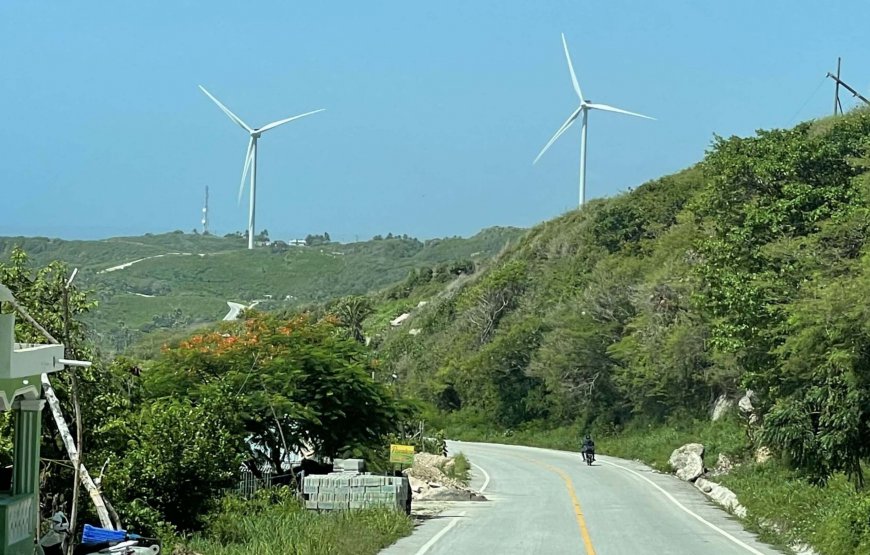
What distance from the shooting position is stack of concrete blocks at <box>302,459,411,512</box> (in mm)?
24141

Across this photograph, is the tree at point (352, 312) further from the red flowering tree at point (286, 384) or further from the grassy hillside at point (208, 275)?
the red flowering tree at point (286, 384)

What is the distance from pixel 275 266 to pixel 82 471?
15998 centimetres

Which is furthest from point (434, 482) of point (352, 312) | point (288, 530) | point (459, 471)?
point (352, 312)

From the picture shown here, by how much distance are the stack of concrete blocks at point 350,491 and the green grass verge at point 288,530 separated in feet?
1.54

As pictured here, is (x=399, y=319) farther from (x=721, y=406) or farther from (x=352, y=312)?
(x=721, y=406)

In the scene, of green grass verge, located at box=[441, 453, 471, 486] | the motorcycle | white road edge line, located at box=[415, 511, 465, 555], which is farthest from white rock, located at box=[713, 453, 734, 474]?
the motorcycle

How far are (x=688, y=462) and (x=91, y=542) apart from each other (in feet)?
110

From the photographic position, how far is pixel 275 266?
173625mm

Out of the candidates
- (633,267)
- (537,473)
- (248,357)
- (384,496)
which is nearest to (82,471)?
(384,496)

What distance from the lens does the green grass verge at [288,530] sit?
17.5 m

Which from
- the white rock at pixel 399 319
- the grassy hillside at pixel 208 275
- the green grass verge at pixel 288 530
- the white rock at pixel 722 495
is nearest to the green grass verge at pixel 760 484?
the white rock at pixel 722 495

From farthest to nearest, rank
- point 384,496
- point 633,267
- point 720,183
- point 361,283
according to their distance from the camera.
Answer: point 361,283, point 633,267, point 720,183, point 384,496

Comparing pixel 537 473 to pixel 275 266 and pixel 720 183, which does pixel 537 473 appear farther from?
pixel 275 266

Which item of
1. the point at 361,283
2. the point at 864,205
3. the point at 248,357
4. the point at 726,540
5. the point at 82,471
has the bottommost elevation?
the point at 726,540
